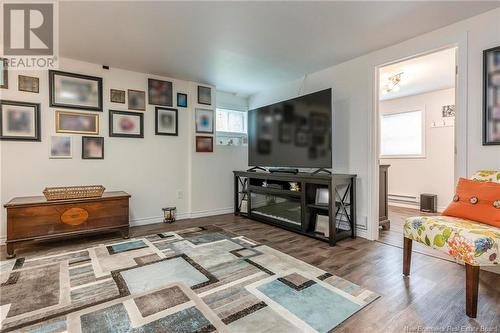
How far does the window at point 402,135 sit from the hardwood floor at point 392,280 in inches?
115

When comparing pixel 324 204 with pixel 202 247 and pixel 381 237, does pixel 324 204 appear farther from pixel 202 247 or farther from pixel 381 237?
pixel 202 247

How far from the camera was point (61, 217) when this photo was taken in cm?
264

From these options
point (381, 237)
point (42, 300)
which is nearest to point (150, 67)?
point (42, 300)

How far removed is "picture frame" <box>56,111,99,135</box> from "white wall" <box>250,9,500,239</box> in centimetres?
279

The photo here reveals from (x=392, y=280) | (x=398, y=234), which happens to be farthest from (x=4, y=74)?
(x=398, y=234)

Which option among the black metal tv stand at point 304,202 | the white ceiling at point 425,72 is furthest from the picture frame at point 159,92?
the white ceiling at point 425,72

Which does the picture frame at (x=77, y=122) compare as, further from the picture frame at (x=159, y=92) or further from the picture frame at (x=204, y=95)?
the picture frame at (x=204, y=95)

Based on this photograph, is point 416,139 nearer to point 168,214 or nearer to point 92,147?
point 168,214

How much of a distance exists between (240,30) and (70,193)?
2.43 meters

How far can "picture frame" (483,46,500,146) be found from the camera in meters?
2.06

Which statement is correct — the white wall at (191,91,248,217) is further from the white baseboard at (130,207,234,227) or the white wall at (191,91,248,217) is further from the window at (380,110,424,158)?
the window at (380,110,424,158)

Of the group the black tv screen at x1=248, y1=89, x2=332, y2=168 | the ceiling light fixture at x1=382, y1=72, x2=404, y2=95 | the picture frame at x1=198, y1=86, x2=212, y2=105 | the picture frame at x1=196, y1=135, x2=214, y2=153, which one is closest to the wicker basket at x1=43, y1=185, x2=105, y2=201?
the picture frame at x1=196, y1=135, x2=214, y2=153

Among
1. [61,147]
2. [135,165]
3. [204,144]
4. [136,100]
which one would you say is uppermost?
[136,100]

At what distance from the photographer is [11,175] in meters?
2.86
